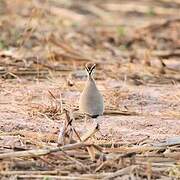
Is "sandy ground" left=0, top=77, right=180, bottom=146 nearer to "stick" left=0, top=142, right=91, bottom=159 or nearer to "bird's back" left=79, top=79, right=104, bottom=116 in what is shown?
"bird's back" left=79, top=79, right=104, bottom=116

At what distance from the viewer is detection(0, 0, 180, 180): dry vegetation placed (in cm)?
404

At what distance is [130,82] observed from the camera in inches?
280

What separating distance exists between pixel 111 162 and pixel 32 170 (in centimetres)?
40

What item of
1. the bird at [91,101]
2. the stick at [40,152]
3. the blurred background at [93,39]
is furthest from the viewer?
the blurred background at [93,39]

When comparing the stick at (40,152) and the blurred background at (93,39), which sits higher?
the blurred background at (93,39)

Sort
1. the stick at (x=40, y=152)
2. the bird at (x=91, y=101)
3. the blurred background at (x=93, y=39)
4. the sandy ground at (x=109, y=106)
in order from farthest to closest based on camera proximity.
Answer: the blurred background at (x=93, y=39), the sandy ground at (x=109, y=106), the bird at (x=91, y=101), the stick at (x=40, y=152)

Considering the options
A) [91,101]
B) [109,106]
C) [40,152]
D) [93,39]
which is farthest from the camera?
[93,39]

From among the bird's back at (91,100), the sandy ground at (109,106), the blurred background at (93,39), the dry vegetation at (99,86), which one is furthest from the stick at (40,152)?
the blurred background at (93,39)

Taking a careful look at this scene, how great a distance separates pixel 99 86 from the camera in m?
6.86

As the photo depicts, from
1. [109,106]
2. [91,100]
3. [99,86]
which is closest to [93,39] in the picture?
[99,86]

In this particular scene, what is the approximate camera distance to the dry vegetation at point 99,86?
4.04 m

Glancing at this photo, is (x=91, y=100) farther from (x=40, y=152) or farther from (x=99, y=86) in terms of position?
(x=99, y=86)

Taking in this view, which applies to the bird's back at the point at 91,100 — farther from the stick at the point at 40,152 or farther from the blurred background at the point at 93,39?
the blurred background at the point at 93,39

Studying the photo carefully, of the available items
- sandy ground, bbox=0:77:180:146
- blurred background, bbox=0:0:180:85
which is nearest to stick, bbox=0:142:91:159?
sandy ground, bbox=0:77:180:146
